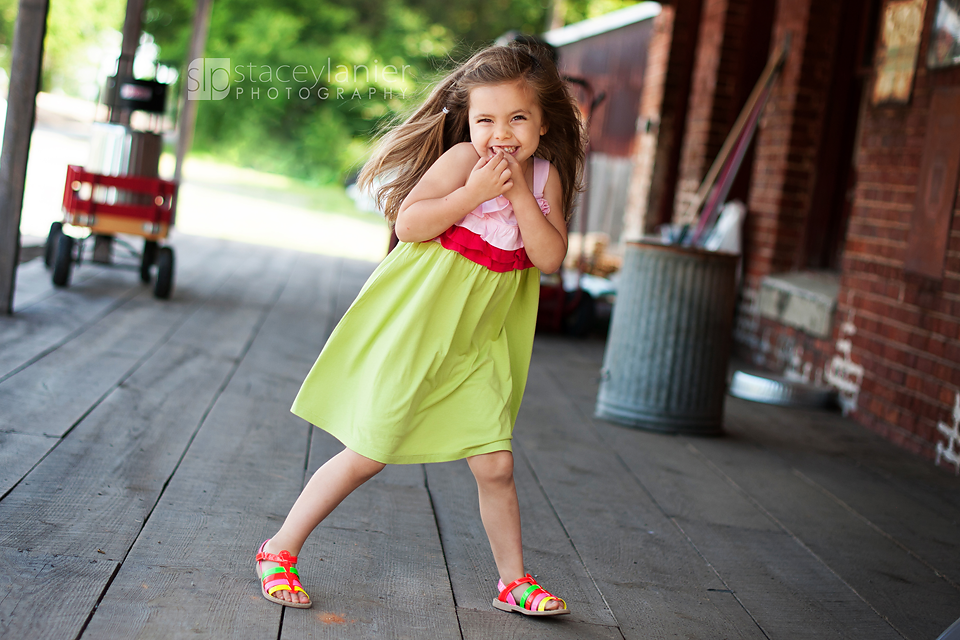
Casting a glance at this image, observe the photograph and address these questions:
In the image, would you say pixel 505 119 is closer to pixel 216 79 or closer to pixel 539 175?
pixel 539 175

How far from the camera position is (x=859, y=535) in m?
3.10

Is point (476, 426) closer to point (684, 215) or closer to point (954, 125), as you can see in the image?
point (954, 125)

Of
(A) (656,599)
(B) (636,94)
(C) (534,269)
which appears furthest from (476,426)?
(B) (636,94)

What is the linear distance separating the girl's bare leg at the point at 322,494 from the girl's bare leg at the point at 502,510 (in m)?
0.24

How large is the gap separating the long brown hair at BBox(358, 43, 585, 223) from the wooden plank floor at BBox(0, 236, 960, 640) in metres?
0.95

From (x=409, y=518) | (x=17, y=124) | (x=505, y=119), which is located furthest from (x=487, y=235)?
(x=17, y=124)

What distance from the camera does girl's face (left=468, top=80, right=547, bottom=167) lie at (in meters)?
2.06

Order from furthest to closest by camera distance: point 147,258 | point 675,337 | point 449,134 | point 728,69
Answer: point 728,69 → point 147,258 → point 675,337 → point 449,134

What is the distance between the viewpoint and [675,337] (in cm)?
423

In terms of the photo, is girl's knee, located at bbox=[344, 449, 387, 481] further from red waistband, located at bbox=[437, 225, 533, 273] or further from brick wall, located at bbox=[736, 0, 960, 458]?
brick wall, located at bbox=[736, 0, 960, 458]

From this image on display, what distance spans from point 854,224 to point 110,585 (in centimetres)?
442

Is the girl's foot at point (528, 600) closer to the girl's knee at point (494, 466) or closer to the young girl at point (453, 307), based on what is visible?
the young girl at point (453, 307)

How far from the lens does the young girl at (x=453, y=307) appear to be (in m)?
2.09

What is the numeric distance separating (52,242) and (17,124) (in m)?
1.52
